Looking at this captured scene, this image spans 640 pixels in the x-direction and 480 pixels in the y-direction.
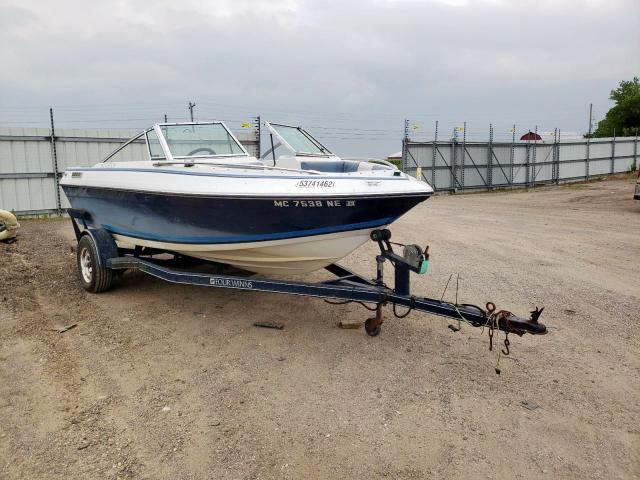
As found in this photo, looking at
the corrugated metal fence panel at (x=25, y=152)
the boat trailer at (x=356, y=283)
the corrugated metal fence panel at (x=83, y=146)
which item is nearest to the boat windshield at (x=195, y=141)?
the boat trailer at (x=356, y=283)

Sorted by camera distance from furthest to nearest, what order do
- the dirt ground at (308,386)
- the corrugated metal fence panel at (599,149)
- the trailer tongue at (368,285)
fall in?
the corrugated metal fence panel at (599,149) → the trailer tongue at (368,285) → the dirt ground at (308,386)

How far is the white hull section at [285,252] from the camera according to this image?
441cm

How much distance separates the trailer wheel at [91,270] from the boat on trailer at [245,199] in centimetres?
33

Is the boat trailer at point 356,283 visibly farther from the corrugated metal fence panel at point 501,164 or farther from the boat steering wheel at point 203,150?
the corrugated metal fence panel at point 501,164

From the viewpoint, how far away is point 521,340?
14.5 ft

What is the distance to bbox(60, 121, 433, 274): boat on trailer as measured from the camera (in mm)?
4195

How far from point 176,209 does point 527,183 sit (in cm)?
2069

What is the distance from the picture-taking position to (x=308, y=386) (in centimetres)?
371

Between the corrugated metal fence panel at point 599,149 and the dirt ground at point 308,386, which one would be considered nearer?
the dirt ground at point 308,386

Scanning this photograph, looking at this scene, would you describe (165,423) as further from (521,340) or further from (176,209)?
(521,340)

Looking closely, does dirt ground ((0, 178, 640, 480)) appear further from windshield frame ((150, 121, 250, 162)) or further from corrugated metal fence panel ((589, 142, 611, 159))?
corrugated metal fence panel ((589, 142, 611, 159))

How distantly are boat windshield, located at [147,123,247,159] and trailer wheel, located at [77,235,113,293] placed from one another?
1212 millimetres

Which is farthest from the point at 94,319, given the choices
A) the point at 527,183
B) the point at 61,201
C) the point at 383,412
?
the point at 527,183

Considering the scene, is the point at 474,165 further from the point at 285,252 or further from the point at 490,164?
the point at 285,252
